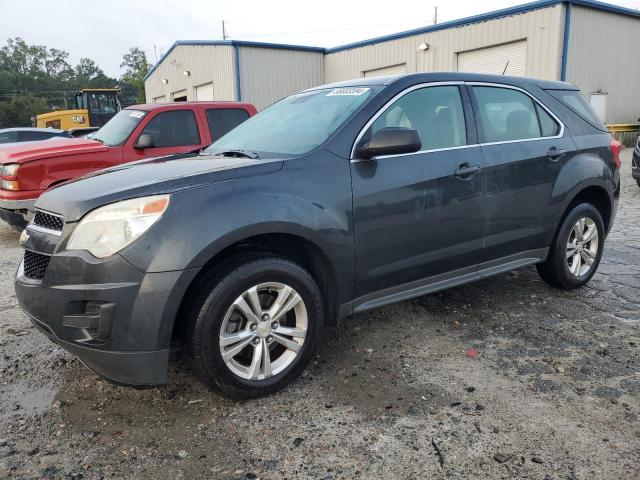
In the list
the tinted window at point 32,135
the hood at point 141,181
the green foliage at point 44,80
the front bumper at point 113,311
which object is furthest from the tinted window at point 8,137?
the green foliage at point 44,80

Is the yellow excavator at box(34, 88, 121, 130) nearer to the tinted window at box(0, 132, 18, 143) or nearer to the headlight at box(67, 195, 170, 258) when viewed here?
the tinted window at box(0, 132, 18, 143)

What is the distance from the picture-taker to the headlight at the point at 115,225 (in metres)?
2.44

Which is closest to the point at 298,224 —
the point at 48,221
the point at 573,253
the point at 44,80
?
the point at 48,221

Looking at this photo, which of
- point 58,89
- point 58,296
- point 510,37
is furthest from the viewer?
point 58,89

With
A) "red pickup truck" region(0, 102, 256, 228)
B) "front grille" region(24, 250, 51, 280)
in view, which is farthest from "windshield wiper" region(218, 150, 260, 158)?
"red pickup truck" region(0, 102, 256, 228)

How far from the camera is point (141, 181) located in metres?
2.71

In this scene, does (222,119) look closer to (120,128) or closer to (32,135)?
(120,128)

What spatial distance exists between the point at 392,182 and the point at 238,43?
825 inches

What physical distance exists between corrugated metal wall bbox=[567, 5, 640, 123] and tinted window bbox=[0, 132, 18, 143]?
1616 cm

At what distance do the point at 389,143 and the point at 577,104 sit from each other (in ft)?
7.89

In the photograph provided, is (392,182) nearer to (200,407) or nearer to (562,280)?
(200,407)

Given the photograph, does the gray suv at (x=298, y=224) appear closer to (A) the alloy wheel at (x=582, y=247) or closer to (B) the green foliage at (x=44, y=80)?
(A) the alloy wheel at (x=582, y=247)

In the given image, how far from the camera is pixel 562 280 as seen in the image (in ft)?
14.4

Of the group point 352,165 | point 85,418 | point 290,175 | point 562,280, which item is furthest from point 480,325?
point 85,418
